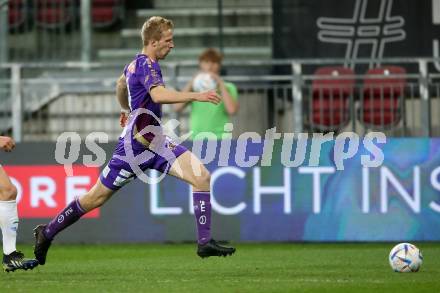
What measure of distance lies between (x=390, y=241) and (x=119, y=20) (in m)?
6.83

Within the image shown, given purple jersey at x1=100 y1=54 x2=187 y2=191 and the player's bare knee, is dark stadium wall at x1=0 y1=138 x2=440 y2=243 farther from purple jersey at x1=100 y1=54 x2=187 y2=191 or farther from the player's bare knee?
the player's bare knee

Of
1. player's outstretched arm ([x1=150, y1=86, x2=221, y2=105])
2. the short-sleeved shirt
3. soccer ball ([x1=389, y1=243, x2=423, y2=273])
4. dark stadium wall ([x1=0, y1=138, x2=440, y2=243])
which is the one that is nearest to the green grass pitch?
soccer ball ([x1=389, y1=243, x2=423, y2=273])

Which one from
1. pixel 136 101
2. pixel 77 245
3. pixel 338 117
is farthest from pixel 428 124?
pixel 136 101

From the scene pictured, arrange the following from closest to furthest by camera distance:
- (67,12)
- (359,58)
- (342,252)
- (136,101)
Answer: (136,101) < (342,252) < (359,58) < (67,12)

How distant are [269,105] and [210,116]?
2.92 feet

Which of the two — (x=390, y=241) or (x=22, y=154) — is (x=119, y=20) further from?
(x=390, y=241)

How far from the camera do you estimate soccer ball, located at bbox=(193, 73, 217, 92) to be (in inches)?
589

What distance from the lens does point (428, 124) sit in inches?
597

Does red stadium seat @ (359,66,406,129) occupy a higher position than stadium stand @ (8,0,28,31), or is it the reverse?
stadium stand @ (8,0,28,31)

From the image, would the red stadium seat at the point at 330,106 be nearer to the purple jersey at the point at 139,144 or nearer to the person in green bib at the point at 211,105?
the person in green bib at the point at 211,105

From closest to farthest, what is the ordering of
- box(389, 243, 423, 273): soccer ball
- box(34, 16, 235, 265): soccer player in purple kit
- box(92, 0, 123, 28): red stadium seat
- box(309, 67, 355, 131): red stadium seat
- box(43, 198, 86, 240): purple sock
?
box(389, 243, 423, 273): soccer ball → box(34, 16, 235, 265): soccer player in purple kit → box(43, 198, 86, 240): purple sock → box(309, 67, 355, 131): red stadium seat → box(92, 0, 123, 28): red stadium seat

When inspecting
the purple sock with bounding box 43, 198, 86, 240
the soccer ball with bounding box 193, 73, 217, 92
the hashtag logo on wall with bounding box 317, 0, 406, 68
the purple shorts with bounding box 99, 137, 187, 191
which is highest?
the hashtag logo on wall with bounding box 317, 0, 406, 68

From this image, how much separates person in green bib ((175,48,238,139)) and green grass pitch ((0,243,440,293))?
5.52ft

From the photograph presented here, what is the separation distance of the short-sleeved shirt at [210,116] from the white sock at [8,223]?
4.81 meters
